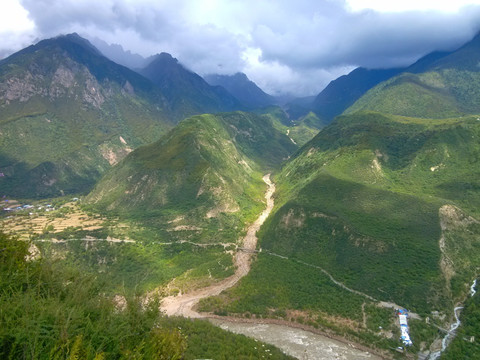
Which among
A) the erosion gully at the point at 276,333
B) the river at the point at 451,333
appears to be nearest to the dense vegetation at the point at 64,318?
the erosion gully at the point at 276,333

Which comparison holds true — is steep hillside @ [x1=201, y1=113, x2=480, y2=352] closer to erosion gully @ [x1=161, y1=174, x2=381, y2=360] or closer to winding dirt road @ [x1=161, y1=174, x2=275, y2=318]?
erosion gully @ [x1=161, y1=174, x2=381, y2=360]

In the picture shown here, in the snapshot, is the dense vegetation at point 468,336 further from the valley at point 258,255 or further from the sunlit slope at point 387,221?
the sunlit slope at point 387,221

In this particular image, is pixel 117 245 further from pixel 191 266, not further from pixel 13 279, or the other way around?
pixel 13 279

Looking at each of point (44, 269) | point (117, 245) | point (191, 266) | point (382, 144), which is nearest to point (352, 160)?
point (382, 144)

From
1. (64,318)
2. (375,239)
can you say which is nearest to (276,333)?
(375,239)

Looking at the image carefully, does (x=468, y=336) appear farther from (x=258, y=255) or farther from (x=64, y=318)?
(x=64, y=318)

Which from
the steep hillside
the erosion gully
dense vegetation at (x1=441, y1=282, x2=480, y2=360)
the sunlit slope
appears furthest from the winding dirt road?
dense vegetation at (x1=441, y1=282, x2=480, y2=360)
